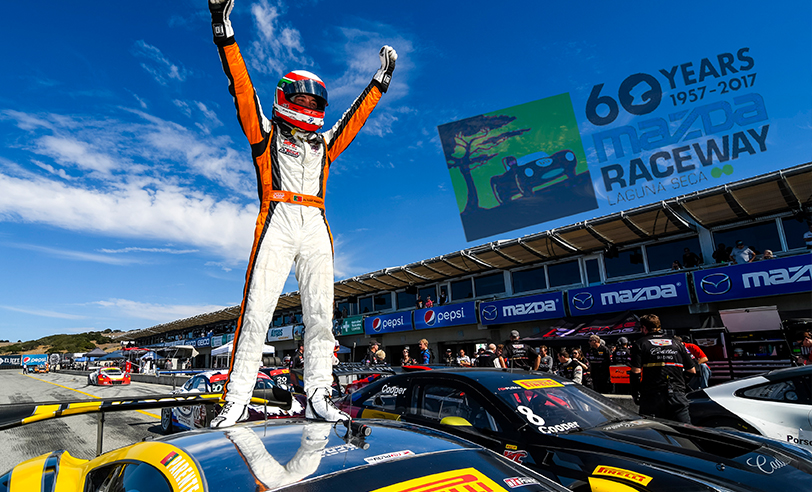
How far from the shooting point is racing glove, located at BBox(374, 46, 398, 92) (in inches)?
169

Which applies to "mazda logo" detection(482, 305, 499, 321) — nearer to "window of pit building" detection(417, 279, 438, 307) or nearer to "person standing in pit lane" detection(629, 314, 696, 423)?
"window of pit building" detection(417, 279, 438, 307)

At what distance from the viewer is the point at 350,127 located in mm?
4176

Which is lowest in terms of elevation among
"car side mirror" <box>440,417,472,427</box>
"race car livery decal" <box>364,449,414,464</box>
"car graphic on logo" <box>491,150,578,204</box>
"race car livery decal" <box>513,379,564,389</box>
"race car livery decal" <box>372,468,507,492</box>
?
"car side mirror" <box>440,417,472,427</box>

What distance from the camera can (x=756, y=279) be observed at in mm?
12734

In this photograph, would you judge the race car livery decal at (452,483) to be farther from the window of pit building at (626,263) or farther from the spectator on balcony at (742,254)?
the window of pit building at (626,263)

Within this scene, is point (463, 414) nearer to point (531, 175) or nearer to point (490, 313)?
point (531, 175)

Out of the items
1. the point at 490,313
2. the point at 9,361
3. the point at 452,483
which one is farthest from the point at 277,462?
the point at 9,361

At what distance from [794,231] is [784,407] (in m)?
12.5

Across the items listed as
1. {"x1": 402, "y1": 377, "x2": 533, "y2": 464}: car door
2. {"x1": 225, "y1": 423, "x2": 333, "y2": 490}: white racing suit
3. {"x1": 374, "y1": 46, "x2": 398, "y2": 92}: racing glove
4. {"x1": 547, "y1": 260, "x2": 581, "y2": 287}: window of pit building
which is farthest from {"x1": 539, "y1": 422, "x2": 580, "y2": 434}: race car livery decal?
{"x1": 547, "y1": 260, "x2": 581, "y2": 287}: window of pit building

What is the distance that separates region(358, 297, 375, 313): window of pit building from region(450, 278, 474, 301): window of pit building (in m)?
7.06

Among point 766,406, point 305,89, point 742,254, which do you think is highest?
point 305,89

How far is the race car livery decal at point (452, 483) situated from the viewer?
4.15 ft

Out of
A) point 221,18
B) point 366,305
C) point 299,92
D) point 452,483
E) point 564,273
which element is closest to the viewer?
point 452,483

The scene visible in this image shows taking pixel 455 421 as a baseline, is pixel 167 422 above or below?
below
